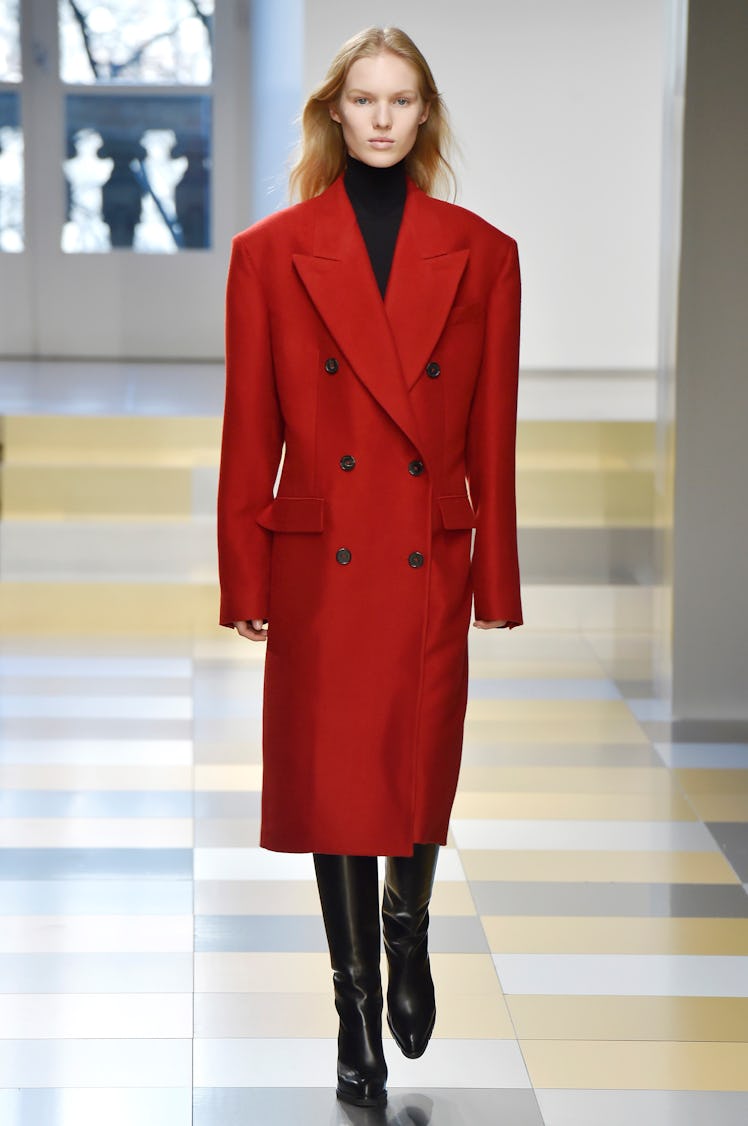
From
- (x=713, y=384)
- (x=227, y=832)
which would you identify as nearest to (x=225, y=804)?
(x=227, y=832)

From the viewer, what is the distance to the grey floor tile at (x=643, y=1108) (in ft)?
7.40

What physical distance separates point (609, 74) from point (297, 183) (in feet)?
15.2

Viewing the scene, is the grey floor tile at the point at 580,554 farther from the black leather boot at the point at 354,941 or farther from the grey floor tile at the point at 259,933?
the black leather boot at the point at 354,941

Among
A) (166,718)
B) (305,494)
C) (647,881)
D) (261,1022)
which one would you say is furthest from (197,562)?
(305,494)

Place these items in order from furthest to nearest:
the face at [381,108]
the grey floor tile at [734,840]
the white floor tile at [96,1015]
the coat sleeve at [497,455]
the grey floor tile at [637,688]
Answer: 1. the grey floor tile at [637,688]
2. the grey floor tile at [734,840]
3. the white floor tile at [96,1015]
4. the coat sleeve at [497,455]
5. the face at [381,108]

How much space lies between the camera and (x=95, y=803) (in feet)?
11.7

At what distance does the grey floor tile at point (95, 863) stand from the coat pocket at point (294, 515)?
124cm

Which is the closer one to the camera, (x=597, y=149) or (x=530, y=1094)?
(x=530, y=1094)

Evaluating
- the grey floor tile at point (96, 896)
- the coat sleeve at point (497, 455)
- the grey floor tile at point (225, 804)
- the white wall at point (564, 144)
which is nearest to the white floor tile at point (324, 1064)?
the grey floor tile at point (96, 896)

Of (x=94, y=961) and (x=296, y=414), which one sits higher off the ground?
(x=296, y=414)

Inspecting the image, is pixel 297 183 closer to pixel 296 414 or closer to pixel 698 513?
pixel 296 414

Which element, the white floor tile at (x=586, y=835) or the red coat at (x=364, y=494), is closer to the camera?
the red coat at (x=364, y=494)

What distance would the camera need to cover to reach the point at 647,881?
125 inches

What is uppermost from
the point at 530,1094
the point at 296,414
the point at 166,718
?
the point at 296,414
